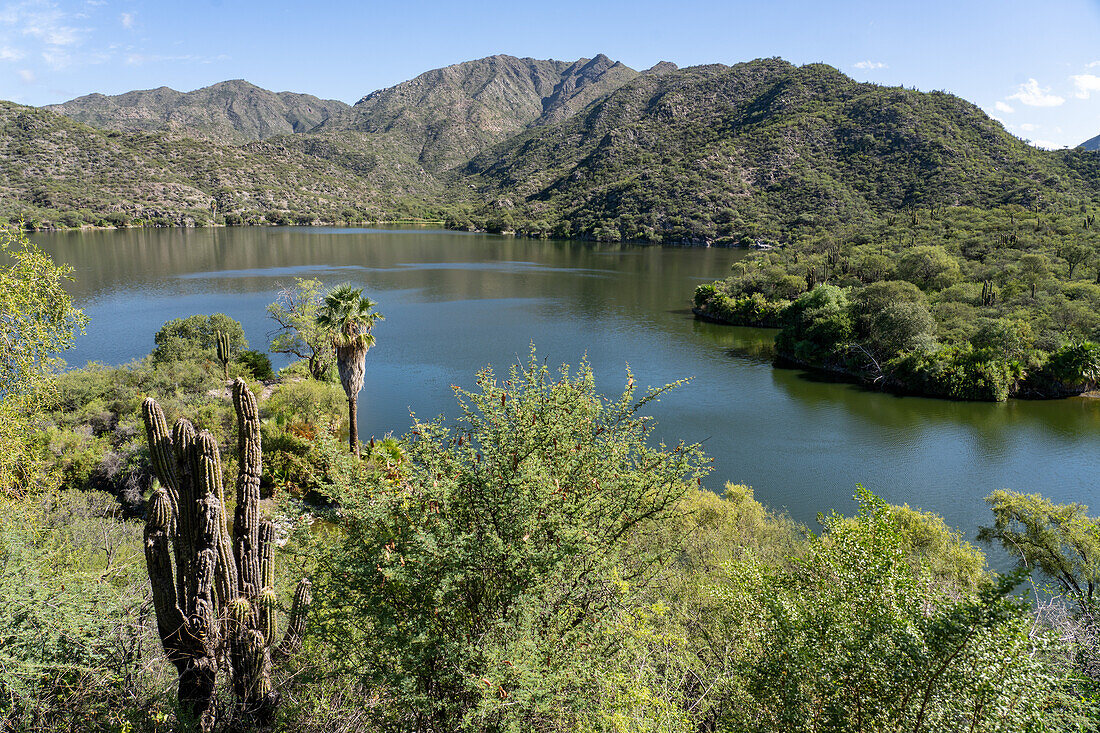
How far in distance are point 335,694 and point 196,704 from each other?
1767 mm

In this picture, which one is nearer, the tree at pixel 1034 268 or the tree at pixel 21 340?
the tree at pixel 21 340

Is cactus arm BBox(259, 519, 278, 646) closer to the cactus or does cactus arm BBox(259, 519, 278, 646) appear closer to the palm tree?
the palm tree

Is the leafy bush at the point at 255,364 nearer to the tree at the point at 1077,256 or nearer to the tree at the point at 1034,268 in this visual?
the tree at the point at 1034,268

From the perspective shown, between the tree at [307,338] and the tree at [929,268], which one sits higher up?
the tree at [929,268]

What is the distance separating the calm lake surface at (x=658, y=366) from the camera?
1076 inches

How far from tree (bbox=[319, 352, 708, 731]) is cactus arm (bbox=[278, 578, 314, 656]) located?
10.9 inches

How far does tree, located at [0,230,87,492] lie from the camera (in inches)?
415

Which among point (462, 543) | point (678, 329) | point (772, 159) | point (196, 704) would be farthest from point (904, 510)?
point (772, 159)

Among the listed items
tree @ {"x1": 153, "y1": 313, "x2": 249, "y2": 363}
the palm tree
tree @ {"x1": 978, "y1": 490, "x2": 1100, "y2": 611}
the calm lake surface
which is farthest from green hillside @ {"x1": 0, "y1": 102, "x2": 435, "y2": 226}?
tree @ {"x1": 978, "y1": 490, "x2": 1100, "y2": 611}

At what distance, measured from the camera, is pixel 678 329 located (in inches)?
2256

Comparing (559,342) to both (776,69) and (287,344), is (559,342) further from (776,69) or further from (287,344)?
(776,69)

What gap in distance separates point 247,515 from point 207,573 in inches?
31.9

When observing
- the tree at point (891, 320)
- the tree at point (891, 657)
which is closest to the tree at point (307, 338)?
the tree at point (891, 657)

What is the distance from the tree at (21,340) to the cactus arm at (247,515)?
6.53 m
